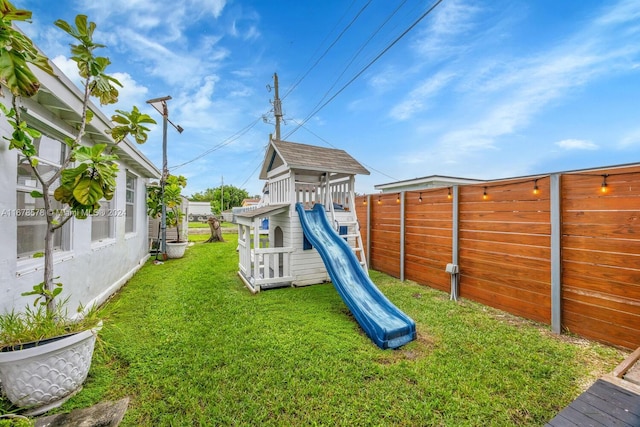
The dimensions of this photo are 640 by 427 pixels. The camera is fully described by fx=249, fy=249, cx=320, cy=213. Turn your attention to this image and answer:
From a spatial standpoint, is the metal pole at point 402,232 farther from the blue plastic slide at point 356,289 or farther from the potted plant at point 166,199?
the potted plant at point 166,199

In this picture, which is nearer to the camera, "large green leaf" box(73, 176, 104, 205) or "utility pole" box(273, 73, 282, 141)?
"large green leaf" box(73, 176, 104, 205)

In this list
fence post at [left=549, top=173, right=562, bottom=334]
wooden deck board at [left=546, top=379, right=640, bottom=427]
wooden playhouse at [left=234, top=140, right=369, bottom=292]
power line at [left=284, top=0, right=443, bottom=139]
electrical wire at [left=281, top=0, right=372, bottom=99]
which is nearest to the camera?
wooden deck board at [left=546, top=379, right=640, bottom=427]

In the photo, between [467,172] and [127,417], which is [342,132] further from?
[127,417]

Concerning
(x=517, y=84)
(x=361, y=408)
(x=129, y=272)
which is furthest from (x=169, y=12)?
(x=517, y=84)

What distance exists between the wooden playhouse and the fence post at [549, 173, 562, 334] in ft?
9.18

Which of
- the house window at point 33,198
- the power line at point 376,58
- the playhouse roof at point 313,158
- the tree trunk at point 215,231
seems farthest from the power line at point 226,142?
the house window at point 33,198

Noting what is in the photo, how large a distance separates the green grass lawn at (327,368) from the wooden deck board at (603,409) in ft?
0.64

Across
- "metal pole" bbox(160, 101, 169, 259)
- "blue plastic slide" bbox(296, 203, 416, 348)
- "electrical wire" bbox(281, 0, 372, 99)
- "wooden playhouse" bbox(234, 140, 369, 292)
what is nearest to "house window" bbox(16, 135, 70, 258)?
"wooden playhouse" bbox(234, 140, 369, 292)

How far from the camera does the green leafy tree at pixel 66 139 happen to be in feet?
5.85

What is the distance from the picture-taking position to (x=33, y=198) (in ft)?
9.46

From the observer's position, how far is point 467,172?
1455 cm

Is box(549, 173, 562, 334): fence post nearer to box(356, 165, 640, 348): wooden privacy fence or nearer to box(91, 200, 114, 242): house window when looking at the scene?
box(356, 165, 640, 348): wooden privacy fence

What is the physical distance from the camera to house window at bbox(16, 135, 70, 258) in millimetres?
2652

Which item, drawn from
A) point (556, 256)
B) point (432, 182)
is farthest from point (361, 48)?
point (556, 256)
